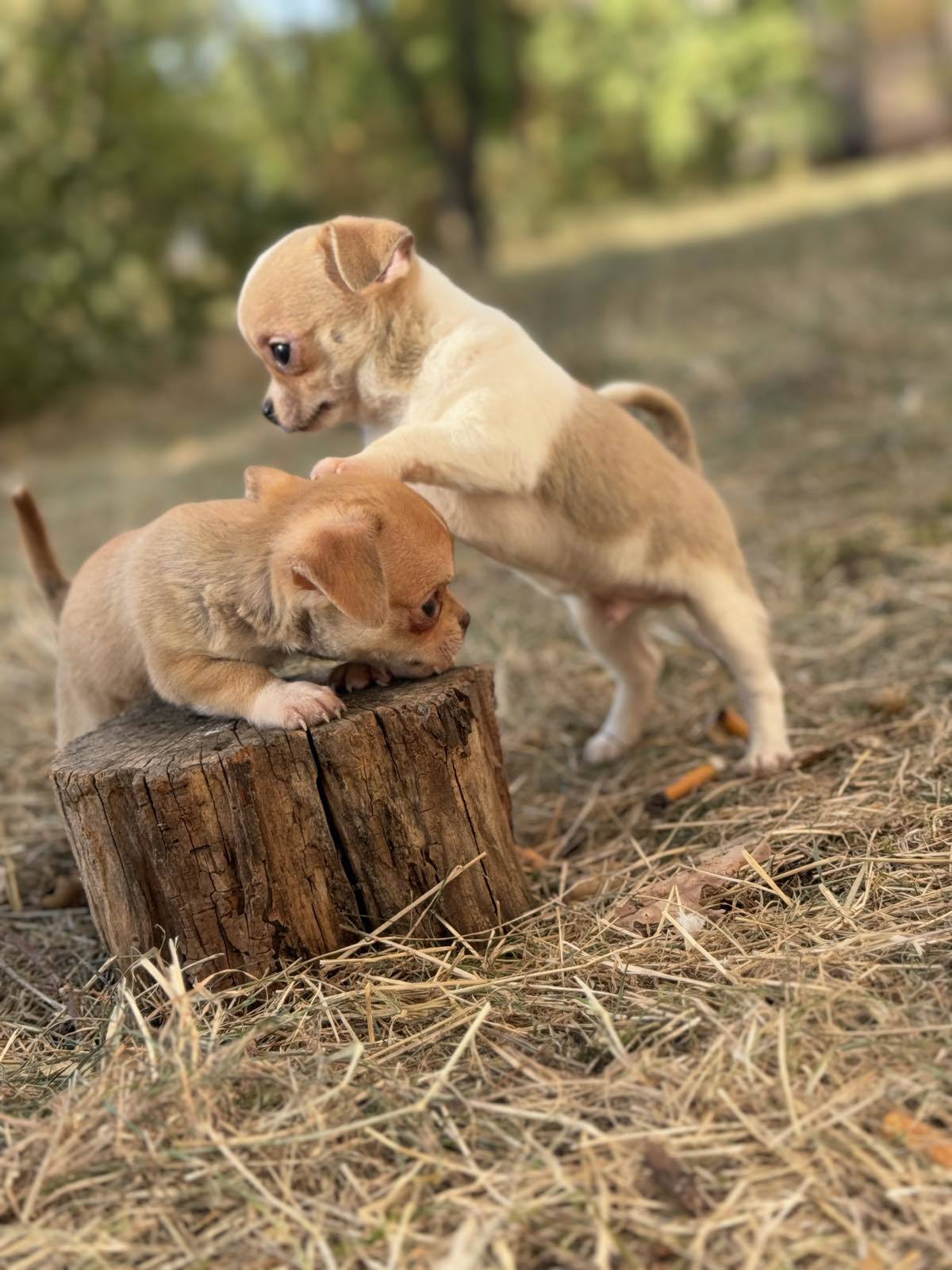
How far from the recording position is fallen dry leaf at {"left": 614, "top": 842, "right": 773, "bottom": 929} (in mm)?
3262

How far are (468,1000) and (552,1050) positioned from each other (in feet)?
1.09

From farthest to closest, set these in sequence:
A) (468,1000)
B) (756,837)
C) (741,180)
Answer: (741,180) → (756,837) → (468,1000)

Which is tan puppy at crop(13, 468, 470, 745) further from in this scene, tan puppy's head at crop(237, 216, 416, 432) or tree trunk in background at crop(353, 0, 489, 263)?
tree trunk in background at crop(353, 0, 489, 263)

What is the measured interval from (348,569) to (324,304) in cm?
108

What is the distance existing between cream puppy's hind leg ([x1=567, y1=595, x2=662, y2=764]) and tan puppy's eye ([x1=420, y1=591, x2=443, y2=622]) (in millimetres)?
1073

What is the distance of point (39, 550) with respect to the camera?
4.16m

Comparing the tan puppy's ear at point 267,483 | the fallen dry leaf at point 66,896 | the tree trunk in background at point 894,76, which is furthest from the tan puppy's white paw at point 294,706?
the tree trunk in background at point 894,76

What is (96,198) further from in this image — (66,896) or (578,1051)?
(578,1051)

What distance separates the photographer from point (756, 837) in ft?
11.8

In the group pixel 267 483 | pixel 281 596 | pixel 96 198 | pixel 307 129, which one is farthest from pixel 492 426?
pixel 307 129

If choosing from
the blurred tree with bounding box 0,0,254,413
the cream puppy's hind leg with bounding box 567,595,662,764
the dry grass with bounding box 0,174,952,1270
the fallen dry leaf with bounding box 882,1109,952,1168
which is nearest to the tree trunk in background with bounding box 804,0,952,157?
the blurred tree with bounding box 0,0,254,413

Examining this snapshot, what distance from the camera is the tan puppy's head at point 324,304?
3.65m

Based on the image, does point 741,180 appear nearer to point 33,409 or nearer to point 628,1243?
point 33,409

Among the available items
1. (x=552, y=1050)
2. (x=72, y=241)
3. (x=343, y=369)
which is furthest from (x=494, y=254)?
(x=552, y=1050)
